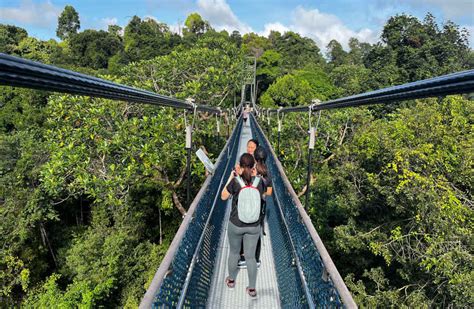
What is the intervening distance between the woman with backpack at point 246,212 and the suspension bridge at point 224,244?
16cm

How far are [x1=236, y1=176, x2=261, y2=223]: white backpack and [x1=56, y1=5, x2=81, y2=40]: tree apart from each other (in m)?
50.6

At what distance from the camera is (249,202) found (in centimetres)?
160

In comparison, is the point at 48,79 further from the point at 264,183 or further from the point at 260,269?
the point at 260,269

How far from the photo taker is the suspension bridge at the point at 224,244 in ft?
2.40

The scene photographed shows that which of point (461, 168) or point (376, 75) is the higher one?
point (376, 75)

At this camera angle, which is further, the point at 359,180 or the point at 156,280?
the point at 359,180

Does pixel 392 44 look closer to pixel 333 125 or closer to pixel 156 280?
A: pixel 333 125

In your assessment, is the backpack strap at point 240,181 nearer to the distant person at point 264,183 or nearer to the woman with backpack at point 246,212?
the woman with backpack at point 246,212

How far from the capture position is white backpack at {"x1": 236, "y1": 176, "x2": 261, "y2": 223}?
63.0 inches

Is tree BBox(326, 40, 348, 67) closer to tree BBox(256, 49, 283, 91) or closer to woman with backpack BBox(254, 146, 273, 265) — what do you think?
tree BBox(256, 49, 283, 91)

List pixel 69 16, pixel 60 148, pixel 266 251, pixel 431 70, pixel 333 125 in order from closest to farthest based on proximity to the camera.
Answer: pixel 266 251
pixel 60 148
pixel 333 125
pixel 431 70
pixel 69 16

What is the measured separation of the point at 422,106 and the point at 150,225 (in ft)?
22.7

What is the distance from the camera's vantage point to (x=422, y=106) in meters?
5.89

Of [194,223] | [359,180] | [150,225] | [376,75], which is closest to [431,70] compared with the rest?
[376,75]
